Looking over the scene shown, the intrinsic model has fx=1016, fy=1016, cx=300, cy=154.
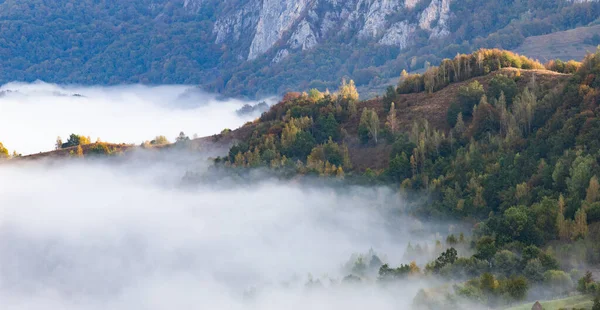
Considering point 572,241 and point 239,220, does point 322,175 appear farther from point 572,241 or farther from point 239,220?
point 572,241

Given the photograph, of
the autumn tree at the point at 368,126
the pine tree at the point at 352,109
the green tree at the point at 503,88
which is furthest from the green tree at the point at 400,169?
the pine tree at the point at 352,109

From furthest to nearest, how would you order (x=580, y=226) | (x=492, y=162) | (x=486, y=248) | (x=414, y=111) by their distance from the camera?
(x=414, y=111), (x=492, y=162), (x=486, y=248), (x=580, y=226)

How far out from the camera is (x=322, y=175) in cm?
16862

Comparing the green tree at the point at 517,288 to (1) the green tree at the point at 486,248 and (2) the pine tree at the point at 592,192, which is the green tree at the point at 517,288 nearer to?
(1) the green tree at the point at 486,248

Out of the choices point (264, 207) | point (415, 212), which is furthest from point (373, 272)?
point (264, 207)

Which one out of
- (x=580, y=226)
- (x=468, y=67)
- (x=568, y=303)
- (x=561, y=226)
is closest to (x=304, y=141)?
(x=468, y=67)

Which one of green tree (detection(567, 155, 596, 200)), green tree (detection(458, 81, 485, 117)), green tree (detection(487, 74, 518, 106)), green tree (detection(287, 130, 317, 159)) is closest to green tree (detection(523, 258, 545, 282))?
green tree (detection(567, 155, 596, 200))

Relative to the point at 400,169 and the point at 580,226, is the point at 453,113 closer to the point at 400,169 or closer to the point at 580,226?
the point at 400,169

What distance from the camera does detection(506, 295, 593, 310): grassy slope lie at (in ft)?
312

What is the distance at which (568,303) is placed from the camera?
96.8 meters

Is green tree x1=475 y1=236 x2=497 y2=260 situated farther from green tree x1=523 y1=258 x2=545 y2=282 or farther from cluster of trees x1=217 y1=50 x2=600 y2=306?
green tree x1=523 y1=258 x2=545 y2=282

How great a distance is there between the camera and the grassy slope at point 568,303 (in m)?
95.1

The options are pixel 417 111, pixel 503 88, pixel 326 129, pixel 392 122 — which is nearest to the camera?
pixel 503 88

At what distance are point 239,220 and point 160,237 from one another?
18642 millimetres
